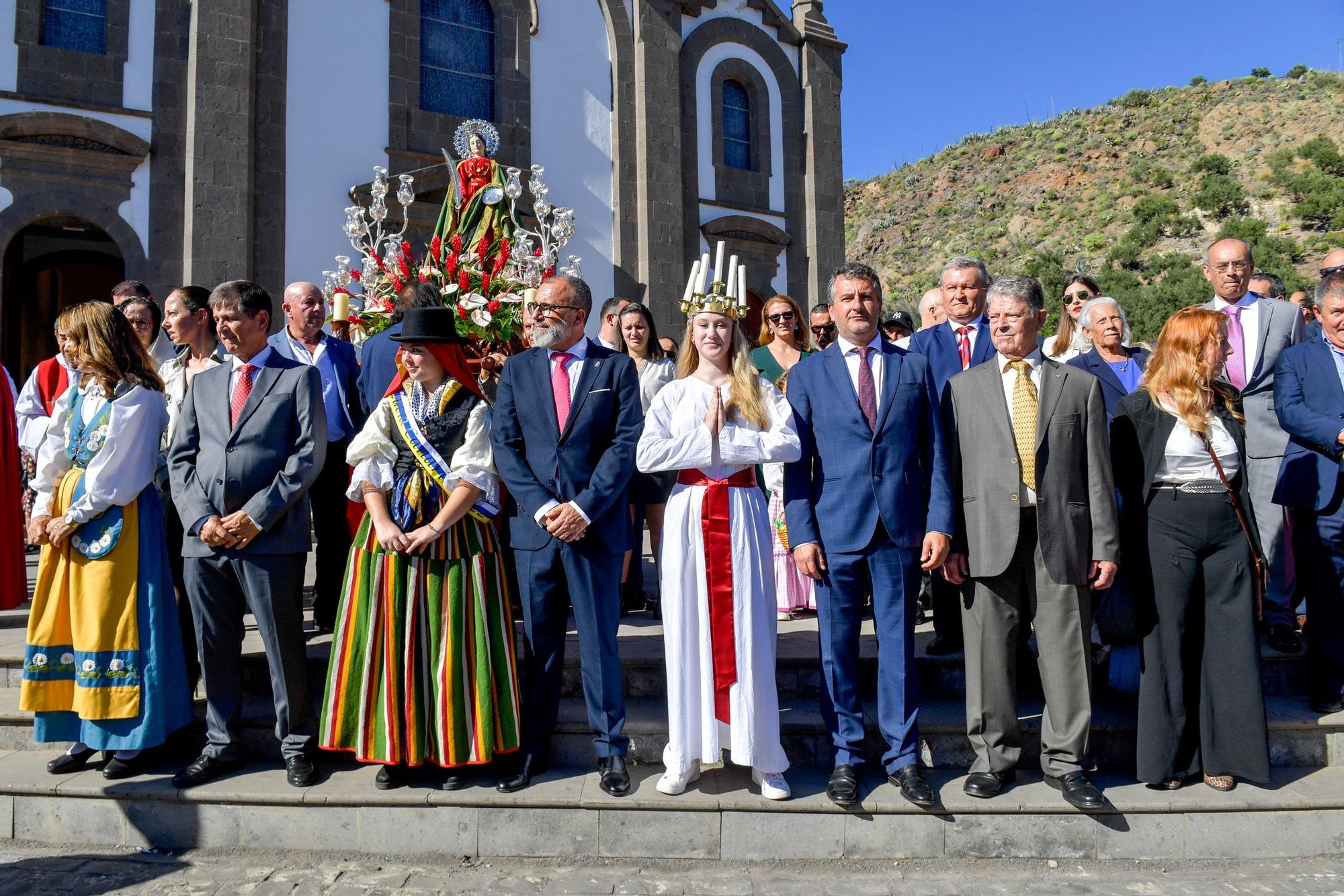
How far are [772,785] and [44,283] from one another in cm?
1547

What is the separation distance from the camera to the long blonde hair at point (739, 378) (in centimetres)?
392

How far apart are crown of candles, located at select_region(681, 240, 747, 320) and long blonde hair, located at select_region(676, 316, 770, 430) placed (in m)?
0.06

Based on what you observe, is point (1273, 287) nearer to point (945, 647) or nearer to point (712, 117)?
point (945, 647)

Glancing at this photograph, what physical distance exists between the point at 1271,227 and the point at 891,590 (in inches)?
1557

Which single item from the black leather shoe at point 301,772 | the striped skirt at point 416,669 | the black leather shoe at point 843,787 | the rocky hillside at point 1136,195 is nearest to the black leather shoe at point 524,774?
the striped skirt at point 416,669

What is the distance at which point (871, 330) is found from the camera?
4.07 metres

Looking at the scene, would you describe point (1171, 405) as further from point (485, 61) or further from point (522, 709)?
point (485, 61)

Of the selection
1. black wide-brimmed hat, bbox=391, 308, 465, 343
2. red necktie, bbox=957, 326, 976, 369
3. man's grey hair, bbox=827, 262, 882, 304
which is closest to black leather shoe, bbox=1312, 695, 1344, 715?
red necktie, bbox=957, 326, 976, 369

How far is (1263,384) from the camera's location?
199 inches

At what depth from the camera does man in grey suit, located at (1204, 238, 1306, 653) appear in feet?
16.4

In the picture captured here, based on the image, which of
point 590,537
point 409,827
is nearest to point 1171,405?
point 590,537

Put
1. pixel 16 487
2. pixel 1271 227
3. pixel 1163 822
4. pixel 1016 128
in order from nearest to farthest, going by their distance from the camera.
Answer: pixel 1163 822 → pixel 16 487 → pixel 1271 227 → pixel 1016 128

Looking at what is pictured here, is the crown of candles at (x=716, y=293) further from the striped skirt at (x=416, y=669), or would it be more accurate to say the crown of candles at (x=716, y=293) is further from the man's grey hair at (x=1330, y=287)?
the man's grey hair at (x=1330, y=287)

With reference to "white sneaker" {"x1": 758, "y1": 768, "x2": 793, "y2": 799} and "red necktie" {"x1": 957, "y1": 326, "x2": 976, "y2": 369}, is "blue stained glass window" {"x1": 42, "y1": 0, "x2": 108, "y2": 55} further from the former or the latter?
"white sneaker" {"x1": 758, "y1": 768, "x2": 793, "y2": 799}
